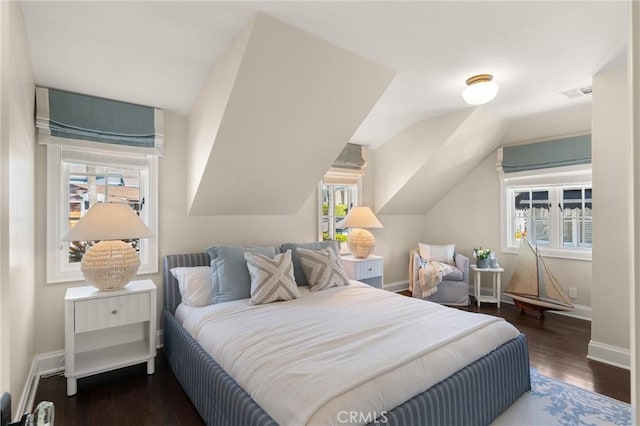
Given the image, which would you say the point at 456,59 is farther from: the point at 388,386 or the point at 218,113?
the point at 388,386

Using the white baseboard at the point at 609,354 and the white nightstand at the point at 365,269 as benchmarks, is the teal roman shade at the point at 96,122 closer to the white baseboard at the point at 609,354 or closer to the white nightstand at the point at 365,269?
the white nightstand at the point at 365,269

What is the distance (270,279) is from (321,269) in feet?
1.97

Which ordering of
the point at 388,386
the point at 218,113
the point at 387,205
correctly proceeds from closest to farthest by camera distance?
the point at 388,386
the point at 218,113
the point at 387,205

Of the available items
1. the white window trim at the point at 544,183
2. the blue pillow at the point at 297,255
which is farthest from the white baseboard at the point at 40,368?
the white window trim at the point at 544,183

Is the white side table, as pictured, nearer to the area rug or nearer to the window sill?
the window sill

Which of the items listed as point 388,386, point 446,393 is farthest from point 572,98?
point 388,386

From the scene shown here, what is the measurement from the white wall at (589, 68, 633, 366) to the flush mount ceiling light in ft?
3.12

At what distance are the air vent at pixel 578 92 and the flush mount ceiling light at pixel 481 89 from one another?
99cm

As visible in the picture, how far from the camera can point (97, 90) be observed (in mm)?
2576

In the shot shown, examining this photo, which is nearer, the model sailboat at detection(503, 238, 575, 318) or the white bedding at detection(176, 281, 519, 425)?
the white bedding at detection(176, 281, 519, 425)

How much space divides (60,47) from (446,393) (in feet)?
10.3

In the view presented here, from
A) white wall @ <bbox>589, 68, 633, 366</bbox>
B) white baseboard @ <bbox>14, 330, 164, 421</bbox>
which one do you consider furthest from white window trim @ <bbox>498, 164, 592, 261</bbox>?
white baseboard @ <bbox>14, 330, 164, 421</bbox>

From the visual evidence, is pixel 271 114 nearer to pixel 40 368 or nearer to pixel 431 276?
pixel 40 368

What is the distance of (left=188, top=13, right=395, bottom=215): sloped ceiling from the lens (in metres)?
2.19
